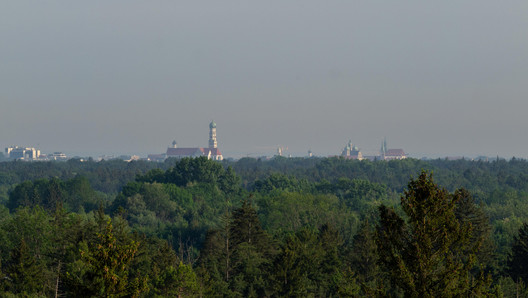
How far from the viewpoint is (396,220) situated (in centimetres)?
2777

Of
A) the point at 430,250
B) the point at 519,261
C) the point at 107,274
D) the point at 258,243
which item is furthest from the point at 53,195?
the point at 430,250

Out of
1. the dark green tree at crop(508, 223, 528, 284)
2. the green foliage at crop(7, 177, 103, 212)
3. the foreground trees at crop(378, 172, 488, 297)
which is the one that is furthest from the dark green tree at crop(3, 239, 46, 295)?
the green foliage at crop(7, 177, 103, 212)

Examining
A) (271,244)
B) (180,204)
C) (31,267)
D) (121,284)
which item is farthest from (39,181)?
(121,284)

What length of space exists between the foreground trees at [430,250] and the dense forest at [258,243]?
0.13ft

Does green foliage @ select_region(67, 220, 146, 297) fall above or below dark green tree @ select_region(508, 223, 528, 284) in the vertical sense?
above

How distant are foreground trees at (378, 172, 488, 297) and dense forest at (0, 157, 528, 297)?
0.13 ft

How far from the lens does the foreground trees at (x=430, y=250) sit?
1043 inches

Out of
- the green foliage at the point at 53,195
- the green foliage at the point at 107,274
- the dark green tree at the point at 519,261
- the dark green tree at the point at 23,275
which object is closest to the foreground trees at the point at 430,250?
the green foliage at the point at 107,274

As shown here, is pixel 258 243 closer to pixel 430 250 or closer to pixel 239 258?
pixel 239 258

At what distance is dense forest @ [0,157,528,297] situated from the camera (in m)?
26.9

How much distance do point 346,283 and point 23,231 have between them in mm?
35918

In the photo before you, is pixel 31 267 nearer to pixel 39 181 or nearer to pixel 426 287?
pixel 426 287

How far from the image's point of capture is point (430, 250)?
1062 inches

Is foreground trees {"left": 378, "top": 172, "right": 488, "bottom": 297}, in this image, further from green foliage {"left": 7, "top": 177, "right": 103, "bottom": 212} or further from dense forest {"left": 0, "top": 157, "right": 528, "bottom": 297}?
green foliage {"left": 7, "top": 177, "right": 103, "bottom": 212}
